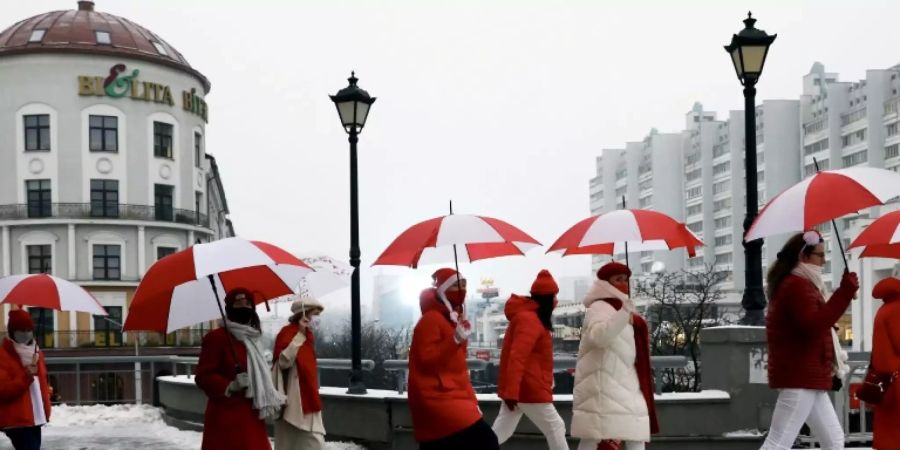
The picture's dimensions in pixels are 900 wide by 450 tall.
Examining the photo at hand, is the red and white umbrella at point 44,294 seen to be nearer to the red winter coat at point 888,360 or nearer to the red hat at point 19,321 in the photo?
the red hat at point 19,321

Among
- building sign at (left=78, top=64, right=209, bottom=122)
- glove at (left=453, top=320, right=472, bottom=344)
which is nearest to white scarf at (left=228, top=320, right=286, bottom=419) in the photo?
glove at (left=453, top=320, right=472, bottom=344)

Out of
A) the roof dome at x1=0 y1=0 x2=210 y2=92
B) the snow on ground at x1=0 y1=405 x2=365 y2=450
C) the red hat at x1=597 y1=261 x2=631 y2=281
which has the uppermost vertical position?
the roof dome at x1=0 y1=0 x2=210 y2=92

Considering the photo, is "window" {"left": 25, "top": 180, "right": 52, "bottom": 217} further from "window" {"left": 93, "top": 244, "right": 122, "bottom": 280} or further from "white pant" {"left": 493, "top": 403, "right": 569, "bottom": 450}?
"white pant" {"left": 493, "top": 403, "right": 569, "bottom": 450}

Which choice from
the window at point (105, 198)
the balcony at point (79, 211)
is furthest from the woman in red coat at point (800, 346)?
the window at point (105, 198)

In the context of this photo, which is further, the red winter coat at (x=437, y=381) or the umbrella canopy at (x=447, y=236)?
the umbrella canopy at (x=447, y=236)

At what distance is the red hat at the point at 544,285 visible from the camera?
897cm

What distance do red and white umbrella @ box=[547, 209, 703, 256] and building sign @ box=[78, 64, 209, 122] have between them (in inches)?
1952

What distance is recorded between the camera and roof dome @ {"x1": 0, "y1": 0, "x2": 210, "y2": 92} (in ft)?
186

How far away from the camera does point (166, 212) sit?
59.1 m

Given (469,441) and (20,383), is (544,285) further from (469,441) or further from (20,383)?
(20,383)

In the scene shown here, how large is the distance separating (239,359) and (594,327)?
7.74 ft

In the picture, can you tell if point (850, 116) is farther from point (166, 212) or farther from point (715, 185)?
point (166, 212)

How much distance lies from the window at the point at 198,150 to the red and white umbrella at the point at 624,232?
5286 cm

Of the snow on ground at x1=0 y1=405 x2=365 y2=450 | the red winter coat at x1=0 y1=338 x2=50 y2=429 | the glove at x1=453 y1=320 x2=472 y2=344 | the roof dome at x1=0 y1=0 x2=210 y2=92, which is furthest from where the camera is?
the roof dome at x1=0 y1=0 x2=210 y2=92
